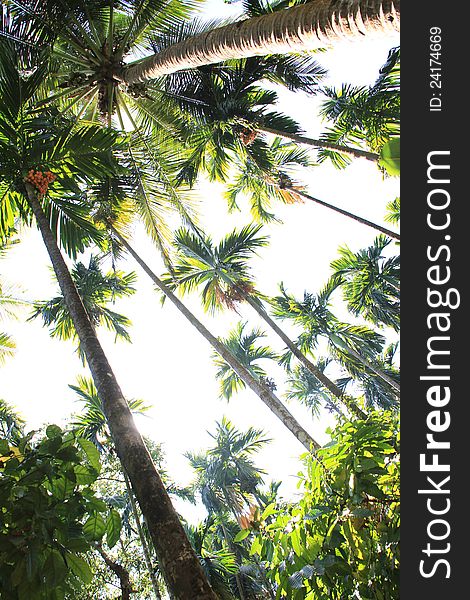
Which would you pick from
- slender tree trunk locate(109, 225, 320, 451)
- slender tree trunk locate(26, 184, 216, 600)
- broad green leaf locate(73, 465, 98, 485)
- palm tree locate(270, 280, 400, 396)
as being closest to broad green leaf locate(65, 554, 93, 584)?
broad green leaf locate(73, 465, 98, 485)

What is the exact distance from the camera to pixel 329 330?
15445 mm

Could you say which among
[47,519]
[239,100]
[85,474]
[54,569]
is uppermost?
[239,100]

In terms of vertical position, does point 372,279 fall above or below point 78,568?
above

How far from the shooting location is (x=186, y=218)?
9.68 meters

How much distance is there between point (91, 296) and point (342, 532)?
12843mm

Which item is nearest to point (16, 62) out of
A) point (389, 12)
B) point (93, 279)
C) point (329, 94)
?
point (389, 12)

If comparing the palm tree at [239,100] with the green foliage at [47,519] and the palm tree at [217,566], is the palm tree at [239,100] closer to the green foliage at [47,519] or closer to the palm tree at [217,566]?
the green foliage at [47,519]

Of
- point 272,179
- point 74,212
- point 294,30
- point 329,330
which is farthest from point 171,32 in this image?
point 329,330

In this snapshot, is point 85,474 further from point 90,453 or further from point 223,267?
point 223,267

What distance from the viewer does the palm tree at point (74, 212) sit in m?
2.07

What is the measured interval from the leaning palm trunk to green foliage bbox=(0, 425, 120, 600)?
344 cm

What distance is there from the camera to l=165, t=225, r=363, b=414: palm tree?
11852 mm

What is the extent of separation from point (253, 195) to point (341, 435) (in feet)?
35.2

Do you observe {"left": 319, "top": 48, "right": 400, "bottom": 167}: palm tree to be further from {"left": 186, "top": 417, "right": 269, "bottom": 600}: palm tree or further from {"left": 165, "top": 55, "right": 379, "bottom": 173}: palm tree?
{"left": 186, "top": 417, "right": 269, "bottom": 600}: palm tree
